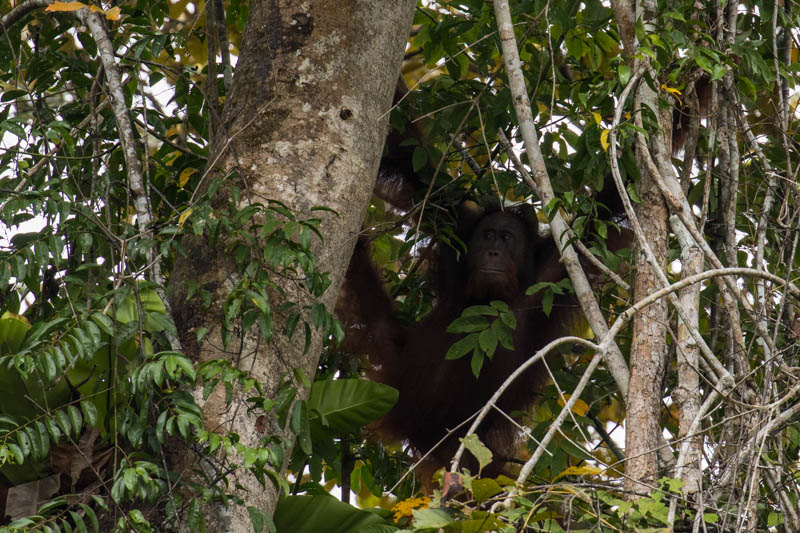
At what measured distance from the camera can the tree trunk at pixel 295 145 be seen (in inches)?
92.4

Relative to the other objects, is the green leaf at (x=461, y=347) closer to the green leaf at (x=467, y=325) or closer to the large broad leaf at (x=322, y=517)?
the green leaf at (x=467, y=325)

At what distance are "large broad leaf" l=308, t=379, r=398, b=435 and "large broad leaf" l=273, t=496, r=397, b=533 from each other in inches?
16.2

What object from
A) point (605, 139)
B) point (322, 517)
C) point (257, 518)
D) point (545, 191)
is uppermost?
point (605, 139)

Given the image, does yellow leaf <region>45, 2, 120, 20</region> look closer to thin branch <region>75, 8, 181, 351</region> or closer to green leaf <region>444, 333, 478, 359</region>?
thin branch <region>75, 8, 181, 351</region>

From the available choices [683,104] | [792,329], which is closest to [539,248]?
[683,104]

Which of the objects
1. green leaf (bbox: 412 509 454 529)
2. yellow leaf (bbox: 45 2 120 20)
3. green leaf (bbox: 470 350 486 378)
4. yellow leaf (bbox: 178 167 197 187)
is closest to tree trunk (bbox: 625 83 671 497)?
green leaf (bbox: 412 509 454 529)

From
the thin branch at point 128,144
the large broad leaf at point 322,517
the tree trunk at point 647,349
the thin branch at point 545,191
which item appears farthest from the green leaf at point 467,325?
the thin branch at point 128,144

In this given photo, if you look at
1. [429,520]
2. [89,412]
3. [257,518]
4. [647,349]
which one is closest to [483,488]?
[429,520]

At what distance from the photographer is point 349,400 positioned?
127 inches

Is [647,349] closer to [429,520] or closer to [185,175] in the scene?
[429,520]

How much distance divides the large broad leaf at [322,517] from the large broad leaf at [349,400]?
41 cm

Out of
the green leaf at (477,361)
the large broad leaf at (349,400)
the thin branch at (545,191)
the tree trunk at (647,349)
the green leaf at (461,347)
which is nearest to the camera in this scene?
the tree trunk at (647,349)

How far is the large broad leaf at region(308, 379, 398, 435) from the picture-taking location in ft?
10.5

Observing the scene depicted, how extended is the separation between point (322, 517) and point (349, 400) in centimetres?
51
